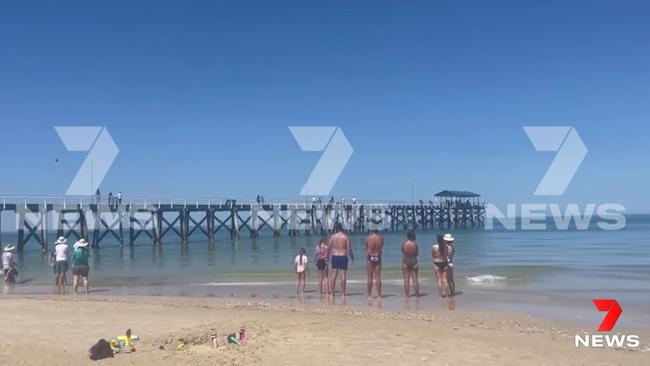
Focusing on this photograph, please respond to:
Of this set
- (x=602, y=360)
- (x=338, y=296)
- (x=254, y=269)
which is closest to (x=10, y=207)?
(x=254, y=269)

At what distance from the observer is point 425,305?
10.7 meters

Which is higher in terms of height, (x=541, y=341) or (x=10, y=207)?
(x=10, y=207)

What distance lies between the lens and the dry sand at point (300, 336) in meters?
6.13

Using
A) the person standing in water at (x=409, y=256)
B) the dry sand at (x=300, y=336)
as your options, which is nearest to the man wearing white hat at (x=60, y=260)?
the dry sand at (x=300, y=336)

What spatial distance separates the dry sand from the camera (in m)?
6.13

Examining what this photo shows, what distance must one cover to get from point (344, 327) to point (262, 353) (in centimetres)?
178

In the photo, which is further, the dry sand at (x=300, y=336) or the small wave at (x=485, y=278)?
the small wave at (x=485, y=278)

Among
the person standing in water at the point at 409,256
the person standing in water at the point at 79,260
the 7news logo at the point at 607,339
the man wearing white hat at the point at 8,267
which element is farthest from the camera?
the man wearing white hat at the point at 8,267

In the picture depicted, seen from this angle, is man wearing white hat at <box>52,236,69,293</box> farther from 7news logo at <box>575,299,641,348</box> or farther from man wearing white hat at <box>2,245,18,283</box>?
7news logo at <box>575,299,641,348</box>

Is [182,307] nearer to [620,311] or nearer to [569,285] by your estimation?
[620,311]

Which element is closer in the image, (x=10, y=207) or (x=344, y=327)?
(x=344, y=327)

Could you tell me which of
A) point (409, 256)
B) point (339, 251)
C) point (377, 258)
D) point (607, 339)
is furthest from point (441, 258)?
point (607, 339)

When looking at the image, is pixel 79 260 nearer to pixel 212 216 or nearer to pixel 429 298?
pixel 429 298

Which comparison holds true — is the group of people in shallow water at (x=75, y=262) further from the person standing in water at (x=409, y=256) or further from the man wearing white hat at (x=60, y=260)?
the person standing in water at (x=409, y=256)
